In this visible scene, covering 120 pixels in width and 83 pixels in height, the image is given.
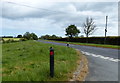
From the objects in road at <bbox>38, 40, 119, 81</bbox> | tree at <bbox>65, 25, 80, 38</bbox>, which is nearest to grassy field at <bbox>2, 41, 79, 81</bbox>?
road at <bbox>38, 40, 119, 81</bbox>

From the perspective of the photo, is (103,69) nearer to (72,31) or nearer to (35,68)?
(35,68)

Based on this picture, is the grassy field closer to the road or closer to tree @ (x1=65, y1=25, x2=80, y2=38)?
the road

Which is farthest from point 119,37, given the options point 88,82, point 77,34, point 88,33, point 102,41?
point 77,34

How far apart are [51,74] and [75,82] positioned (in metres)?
0.88

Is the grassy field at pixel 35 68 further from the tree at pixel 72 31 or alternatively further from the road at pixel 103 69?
the tree at pixel 72 31

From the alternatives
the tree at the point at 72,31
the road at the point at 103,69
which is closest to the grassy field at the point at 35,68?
the road at the point at 103,69

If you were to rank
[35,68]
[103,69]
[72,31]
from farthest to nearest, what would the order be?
[72,31] → [103,69] → [35,68]

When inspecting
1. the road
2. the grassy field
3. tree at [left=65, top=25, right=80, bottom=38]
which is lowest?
the road

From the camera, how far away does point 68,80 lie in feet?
16.0

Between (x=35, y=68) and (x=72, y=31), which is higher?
(x=72, y=31)

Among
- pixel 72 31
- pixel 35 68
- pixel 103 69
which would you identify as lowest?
pixel 103 69

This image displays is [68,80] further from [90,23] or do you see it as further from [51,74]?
[90,23]

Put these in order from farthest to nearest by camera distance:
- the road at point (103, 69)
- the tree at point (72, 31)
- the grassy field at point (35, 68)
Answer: the tree at point (72, 31) < the road at point (103, 69) < the grassy field at point (35, 68)

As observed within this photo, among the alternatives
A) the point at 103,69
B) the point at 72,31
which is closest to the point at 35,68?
the point at 103,69
